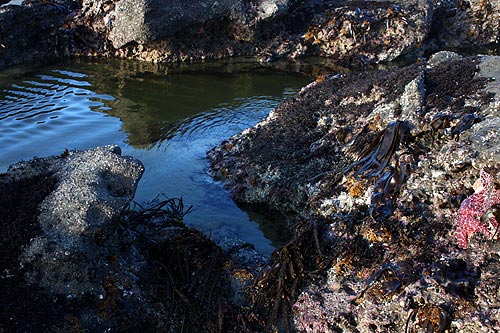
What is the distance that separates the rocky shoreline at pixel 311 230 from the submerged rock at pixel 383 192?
12mm

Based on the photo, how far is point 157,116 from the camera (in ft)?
26.9

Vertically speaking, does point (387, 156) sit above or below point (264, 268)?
above

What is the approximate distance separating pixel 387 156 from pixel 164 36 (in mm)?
7354

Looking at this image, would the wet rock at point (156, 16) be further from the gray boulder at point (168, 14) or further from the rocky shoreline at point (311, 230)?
the rocky shoreline at point (311, 230)

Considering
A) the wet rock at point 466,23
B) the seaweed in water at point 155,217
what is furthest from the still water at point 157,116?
the wet rock at point 466,23

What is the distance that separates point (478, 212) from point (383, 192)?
850mm

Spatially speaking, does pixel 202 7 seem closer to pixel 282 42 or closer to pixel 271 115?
pixel 282 42

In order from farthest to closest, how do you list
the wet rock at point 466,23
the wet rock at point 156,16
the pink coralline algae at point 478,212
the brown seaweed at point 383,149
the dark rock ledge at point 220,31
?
the wet rock at point 466,23 < the dark rock ledge at point 220,31 < the wet rock at point 156,16 < the brown seaweed at point 383,149 < the pink coralline algae at point 478,212

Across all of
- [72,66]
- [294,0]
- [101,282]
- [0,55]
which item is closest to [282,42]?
[294,0]

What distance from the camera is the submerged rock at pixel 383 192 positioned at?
352cm

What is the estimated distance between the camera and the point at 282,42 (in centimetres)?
1141

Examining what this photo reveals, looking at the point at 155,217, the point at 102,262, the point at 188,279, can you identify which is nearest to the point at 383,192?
the point at 188,279

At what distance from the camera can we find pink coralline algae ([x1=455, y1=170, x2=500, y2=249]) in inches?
145

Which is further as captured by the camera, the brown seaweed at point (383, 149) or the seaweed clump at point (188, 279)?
the brown seaweed at point (383, 149)
